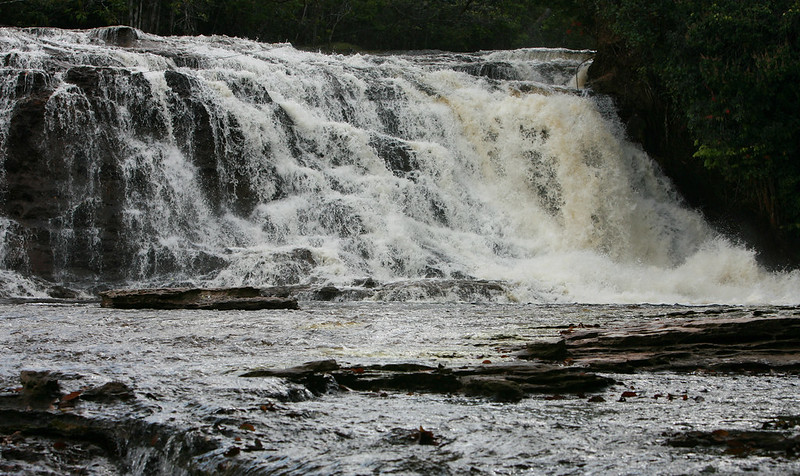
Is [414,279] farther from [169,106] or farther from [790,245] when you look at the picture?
[790,245]

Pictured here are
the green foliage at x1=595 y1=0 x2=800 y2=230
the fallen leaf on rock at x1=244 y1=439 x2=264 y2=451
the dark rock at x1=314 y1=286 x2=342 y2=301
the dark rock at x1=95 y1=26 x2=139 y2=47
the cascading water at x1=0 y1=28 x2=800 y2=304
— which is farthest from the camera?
the dark rock at x1=95 y1=26 x2=139 y2=47

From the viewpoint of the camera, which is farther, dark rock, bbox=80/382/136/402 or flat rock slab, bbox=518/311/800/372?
flat rock slab, bbox=518/311/800/372

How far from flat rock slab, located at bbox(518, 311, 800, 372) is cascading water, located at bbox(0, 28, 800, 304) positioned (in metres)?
7.75

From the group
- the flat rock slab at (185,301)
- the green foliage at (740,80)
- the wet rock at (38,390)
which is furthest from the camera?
the green foliage at (740,80)

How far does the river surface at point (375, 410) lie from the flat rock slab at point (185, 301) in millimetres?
3355

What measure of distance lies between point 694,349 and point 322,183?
12692mm

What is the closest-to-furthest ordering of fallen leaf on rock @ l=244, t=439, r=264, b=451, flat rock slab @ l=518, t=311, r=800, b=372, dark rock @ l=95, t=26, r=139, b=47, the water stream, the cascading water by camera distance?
fallen leaf on rock @ l=244, t=439, r=264, b=451 → the water stream → flat rock slab @ l=518, t=311, r=800, b=372 → the cascading water → dark rock @ l=95, t=26, r=139, b=47

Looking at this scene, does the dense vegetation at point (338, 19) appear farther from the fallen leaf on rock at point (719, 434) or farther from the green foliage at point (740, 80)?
the fallen leaf on rock at point (719, 434)

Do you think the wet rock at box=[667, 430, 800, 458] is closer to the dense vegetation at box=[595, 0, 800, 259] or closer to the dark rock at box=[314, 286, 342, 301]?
the dark rock at box=[314, 286, 342, 301]

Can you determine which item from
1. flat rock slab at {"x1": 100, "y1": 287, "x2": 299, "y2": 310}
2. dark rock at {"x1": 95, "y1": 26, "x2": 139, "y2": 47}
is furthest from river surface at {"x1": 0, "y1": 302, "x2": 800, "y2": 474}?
dark rock at {"x1": 95, "y1": 26, "x2": 139, "y2": 47}

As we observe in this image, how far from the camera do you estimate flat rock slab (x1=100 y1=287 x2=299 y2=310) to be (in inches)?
474

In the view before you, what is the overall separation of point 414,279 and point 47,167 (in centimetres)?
768

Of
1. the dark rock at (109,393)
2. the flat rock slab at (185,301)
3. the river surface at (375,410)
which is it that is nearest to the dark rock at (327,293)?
the flat rock slab at (185,301)

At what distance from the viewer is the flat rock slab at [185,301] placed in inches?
474
